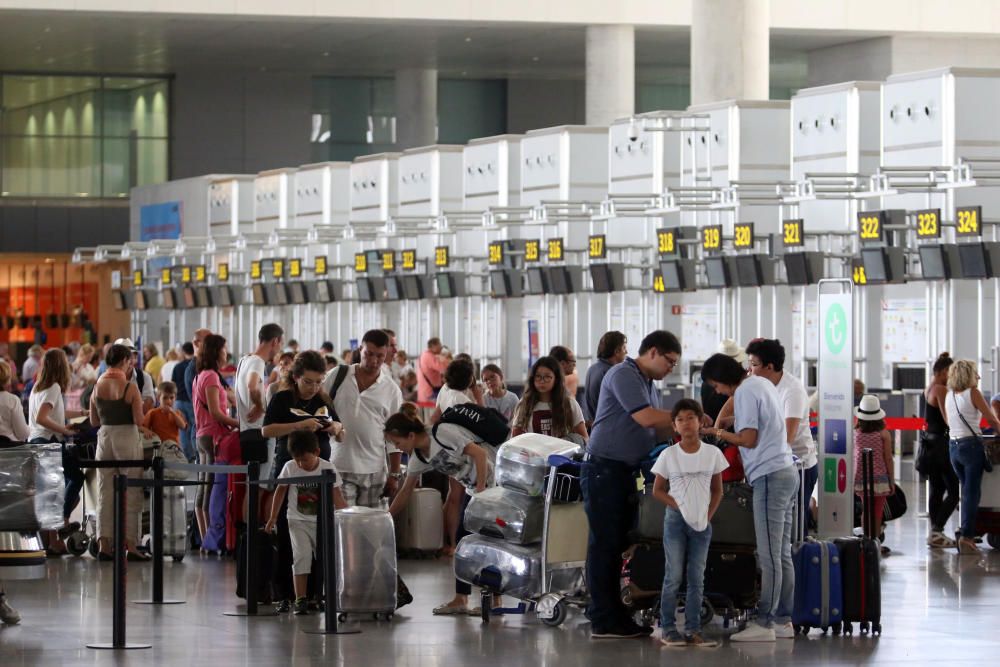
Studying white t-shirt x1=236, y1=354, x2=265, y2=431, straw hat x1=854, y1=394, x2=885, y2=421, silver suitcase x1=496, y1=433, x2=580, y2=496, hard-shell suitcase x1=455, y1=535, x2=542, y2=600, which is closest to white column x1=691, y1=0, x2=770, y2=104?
straw hat x1=854, y1=394, x2=885, y2=421

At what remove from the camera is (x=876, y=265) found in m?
18.7

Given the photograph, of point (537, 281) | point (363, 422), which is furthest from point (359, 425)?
point (537, 281)

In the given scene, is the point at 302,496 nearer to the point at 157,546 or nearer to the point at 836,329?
the point at 157,546

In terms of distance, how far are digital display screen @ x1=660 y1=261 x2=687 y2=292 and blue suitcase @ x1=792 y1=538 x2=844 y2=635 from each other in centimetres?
1167

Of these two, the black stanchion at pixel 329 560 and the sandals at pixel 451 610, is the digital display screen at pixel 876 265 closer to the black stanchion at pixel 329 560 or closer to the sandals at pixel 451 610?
the sandals at pixel 451 610

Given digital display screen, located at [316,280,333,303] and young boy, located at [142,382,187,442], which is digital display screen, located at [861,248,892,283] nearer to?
young boy, located at [142,382,187,442]

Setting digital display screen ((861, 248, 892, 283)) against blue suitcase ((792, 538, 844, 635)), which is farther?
digital display screen ((861, 248, 892, 283))

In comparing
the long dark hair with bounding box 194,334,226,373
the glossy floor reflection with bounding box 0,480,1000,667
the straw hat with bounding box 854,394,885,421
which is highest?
the long dark hair with bounding box 194,334,226,373

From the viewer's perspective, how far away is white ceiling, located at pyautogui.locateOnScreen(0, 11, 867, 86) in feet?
124

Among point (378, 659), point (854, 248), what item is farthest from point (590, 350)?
point (378, 659)

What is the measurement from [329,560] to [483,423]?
1551mm

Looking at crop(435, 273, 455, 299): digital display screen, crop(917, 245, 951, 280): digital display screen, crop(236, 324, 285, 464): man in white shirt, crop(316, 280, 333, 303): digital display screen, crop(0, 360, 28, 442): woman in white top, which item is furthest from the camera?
crop(316, 280, 333, 303): digital display screen

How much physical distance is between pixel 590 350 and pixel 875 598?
15.1 metres

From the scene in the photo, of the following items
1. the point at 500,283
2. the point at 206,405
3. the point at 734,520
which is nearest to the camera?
the point at 734,520
